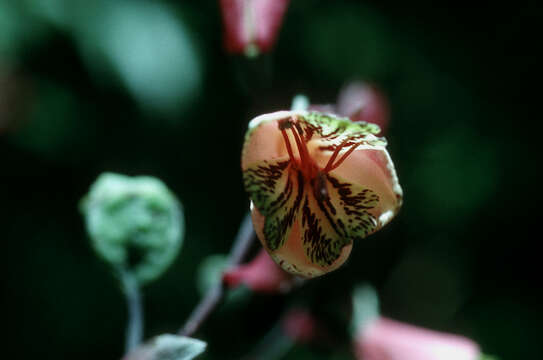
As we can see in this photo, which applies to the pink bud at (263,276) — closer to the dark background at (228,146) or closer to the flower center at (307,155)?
the flower center at (307,155)

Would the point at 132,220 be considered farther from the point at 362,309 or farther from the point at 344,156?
the point at 362,309

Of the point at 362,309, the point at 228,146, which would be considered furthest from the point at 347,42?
the point at 362,309

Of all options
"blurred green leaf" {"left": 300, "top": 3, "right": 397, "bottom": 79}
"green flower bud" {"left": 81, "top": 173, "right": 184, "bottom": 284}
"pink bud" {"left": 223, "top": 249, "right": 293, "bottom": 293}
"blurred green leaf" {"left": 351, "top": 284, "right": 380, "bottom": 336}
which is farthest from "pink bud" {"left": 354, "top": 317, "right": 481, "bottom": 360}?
"blurred green leaf" {"left": 300, "top": 3, "right": 397, "bottom": 79}

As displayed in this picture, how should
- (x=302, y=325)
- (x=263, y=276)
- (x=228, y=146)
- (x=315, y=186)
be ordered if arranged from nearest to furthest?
1. (x=315, y=186)
2. (x=263, y=276)
3. (x=302, y=325)
4. (x=228, y=146)

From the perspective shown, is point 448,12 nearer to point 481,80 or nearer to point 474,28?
point 474,28

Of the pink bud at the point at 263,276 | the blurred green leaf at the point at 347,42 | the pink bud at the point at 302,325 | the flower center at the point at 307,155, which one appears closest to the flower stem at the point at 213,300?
the pink bud at the point at 263,276

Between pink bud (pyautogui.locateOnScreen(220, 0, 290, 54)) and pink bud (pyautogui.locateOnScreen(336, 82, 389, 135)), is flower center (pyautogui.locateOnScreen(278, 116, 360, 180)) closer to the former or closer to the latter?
pink bud (pyautogui.locateOnScreen(220, 0, 290, 54))
